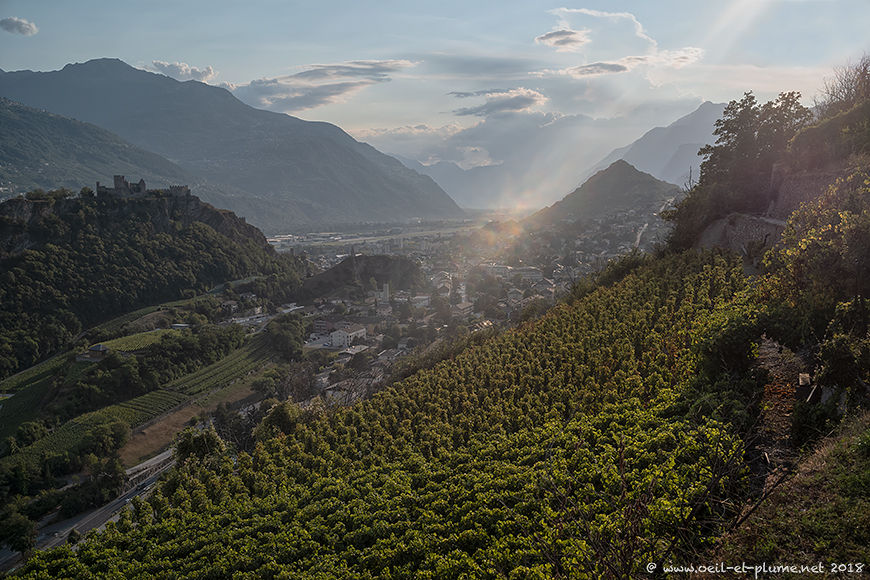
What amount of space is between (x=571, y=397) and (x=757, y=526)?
19.3 feet

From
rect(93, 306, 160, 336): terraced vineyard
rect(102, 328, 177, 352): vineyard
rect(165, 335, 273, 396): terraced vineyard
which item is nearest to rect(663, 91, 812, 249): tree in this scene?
rect(165, 335, 273, 396): terraced vineyard

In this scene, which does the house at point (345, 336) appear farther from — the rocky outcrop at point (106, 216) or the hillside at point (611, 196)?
the hillside at point (611, 196)

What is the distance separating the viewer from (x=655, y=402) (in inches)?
328

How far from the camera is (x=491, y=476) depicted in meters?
7.19

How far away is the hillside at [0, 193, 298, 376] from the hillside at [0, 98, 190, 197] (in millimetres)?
82504

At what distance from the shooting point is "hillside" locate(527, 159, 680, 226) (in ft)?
244

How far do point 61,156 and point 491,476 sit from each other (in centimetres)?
16957

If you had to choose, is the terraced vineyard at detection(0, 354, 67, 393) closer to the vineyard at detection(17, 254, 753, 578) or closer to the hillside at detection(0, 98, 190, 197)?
the vineyard at detection(17, 254, 753, 578)

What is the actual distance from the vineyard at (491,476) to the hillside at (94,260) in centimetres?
3235

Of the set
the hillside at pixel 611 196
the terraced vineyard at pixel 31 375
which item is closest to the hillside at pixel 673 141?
the hillside at pixel 611 196

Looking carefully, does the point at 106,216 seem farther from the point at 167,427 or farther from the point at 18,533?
the point at 18,533

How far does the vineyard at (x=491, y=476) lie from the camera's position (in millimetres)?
5031

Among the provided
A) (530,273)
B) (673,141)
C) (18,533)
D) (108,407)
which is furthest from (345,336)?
(673,141)

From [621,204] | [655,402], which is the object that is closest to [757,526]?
[655,402]
